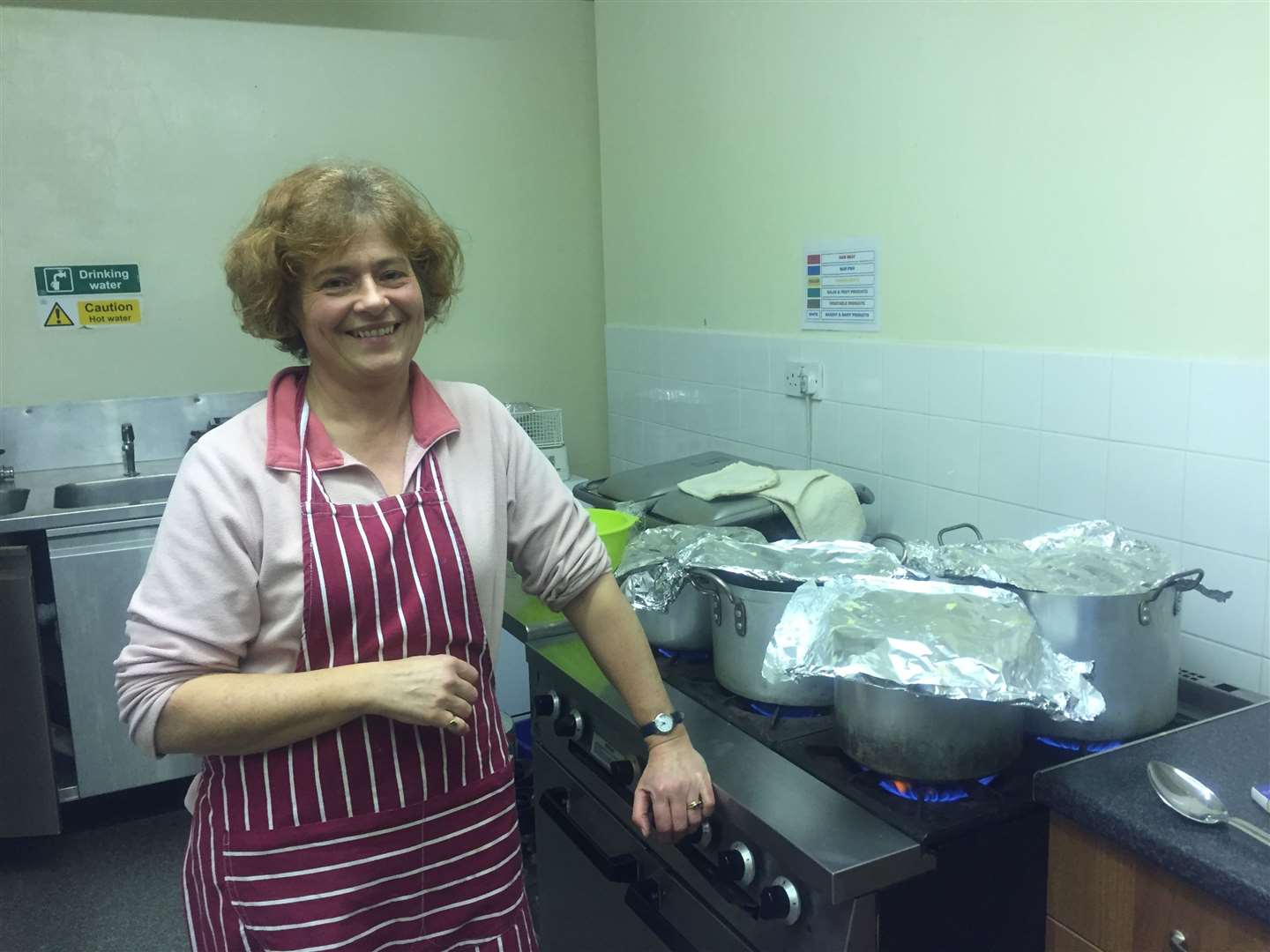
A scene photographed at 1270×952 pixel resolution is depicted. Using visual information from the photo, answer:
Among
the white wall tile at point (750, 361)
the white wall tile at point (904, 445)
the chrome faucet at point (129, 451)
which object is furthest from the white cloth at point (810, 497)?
the chrome faucet at point (129, 451)

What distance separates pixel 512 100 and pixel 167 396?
4.39 feet

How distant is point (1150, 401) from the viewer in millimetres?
1490

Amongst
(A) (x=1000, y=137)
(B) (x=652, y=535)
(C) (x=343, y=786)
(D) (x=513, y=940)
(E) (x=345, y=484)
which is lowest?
(D) (x=513, y=940)

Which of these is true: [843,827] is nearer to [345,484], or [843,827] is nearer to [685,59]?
[345,484]

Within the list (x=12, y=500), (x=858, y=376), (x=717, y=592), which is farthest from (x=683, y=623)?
(x=12, y=500)

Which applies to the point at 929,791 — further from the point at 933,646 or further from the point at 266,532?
the point at 266,532

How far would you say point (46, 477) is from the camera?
2764 millimetres

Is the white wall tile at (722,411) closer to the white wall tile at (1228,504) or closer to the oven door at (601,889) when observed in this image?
the oven door at (601,889)

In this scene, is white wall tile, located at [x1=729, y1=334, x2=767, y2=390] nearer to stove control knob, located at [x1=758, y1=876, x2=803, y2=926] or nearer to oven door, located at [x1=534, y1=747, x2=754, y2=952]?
oven door, located at [x1=534, y1=747, x2=754, y2=952]

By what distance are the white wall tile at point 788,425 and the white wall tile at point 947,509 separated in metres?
0.40

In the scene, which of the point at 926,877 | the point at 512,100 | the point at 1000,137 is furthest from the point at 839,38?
the point at 926,877

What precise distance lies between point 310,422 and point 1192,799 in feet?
3.19

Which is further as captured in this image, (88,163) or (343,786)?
(88,163)

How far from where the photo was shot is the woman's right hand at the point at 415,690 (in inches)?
40.2
